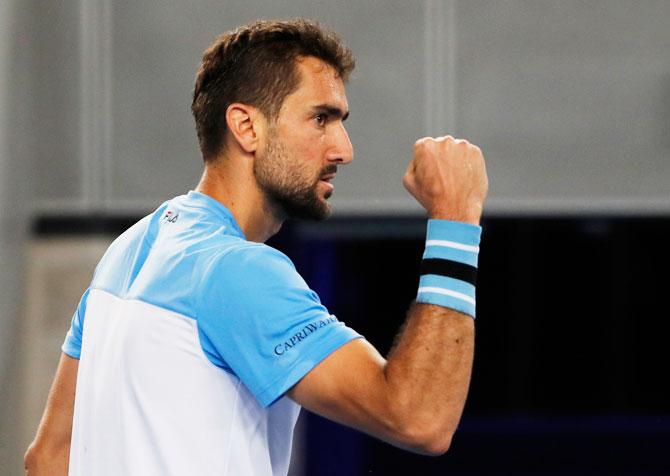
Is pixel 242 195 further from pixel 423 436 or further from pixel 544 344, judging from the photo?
pixel 544 344

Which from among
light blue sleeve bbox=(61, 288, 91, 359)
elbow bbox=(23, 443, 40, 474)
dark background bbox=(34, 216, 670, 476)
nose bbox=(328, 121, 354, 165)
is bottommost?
dark background bbox=(34, 216, 670, 476)

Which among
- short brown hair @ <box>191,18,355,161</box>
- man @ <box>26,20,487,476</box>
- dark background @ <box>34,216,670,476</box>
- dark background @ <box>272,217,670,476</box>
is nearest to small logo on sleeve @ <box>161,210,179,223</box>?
man @ <box>26,20,487,476</box>

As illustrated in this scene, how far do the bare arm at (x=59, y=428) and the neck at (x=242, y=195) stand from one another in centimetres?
48

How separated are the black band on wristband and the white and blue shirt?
20cm

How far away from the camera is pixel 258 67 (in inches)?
92.3

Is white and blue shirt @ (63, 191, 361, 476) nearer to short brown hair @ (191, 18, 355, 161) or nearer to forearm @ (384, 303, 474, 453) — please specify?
forearm @ (384, 303, 474, 453)

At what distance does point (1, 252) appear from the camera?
5922 mm

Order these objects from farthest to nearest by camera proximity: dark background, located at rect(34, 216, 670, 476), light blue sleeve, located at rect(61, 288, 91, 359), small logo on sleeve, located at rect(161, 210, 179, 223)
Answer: dark background, located at rect(34, 216, 670, 476), light blue sleeve, located at rect(61, 288, 91, 359), small logo on sleeve, located at rect(161, 210, 179, 223)

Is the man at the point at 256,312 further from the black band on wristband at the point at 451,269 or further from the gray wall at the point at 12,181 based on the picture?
the gray wall at the point at 12,181

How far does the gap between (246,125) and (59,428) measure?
0.76m

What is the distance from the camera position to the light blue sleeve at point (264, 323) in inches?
76.2

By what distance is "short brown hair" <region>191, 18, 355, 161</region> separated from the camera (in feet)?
7.59

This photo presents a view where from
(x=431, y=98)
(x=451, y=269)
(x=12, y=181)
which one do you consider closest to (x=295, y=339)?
(x=451, y=269)

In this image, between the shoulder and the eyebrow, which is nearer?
the shoulder
